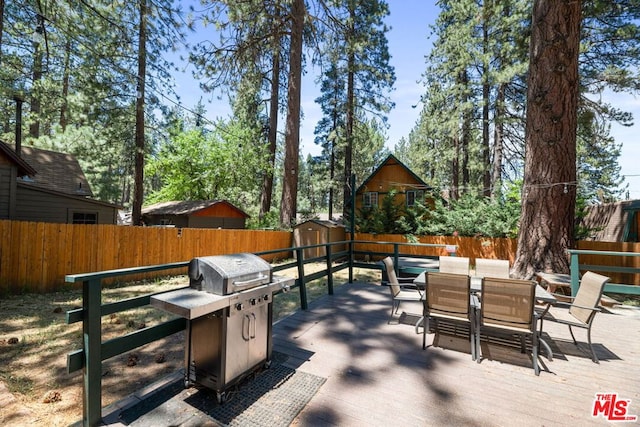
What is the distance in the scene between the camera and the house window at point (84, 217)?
10.5 meters

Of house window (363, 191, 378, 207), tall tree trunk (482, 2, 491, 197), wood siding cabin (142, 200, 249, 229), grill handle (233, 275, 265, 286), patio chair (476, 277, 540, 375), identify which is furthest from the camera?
house window (363, 191, 378, 207)

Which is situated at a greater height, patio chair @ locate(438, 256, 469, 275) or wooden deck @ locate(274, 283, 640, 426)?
patio chair @ locate(438, 256, 469, 275)

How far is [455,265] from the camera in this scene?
462 cm

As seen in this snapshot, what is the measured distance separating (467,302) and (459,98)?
48.1 ft

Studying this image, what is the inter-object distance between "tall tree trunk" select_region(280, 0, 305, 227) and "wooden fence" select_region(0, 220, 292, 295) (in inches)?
175

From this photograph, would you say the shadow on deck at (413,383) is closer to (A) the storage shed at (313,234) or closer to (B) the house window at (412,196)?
(A) the storage shed at (313,234)

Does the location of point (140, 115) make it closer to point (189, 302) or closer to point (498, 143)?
point (189, 302)

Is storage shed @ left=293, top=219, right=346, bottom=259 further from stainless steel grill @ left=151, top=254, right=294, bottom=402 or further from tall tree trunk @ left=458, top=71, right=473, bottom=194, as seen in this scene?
stainless steel grill @ left=151, top=254, right=294, bottom=402

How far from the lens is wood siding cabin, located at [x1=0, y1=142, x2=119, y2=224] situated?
8156 millimetres

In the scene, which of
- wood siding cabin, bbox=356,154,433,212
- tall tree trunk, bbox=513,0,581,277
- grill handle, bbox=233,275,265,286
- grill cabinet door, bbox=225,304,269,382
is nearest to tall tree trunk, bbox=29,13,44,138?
grill handle, bbox=233,275,265,286

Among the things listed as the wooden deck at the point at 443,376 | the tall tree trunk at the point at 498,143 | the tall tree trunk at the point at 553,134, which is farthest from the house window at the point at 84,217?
the tall tree trunk at the point at 498,143

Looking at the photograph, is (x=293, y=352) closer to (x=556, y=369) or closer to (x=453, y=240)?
(x=556, y=369)

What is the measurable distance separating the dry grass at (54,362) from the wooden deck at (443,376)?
1.41 meters

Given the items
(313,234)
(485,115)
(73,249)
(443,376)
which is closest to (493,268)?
(443,376)
